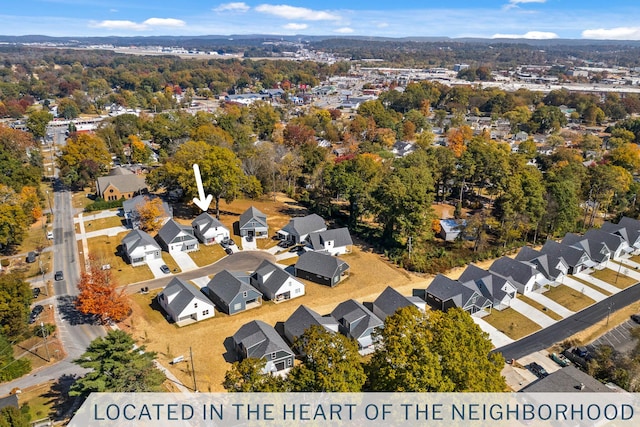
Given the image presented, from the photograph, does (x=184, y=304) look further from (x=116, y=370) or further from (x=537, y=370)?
(x=537, y=370)

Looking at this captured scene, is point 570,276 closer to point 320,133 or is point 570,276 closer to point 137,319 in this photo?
point 137,319

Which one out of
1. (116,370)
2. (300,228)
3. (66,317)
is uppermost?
(116,370)

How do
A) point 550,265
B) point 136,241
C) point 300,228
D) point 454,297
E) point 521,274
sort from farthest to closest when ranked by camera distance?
1. point 300,228
2. point 136,241
3. point 550,265
4. point 521,274
5. point 454,297

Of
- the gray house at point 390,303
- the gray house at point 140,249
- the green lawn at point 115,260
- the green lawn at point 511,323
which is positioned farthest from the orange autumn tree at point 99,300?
the green lawn at point 511,323

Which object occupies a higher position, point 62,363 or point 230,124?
point 230,124

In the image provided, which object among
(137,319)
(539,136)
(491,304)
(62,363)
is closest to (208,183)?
(137,319)

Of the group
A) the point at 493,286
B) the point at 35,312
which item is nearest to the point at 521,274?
the point at 493,286

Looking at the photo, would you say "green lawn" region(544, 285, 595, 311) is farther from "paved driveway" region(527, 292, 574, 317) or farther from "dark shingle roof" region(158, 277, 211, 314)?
"dark shingle roof" region(158, 277, 211, 314)
